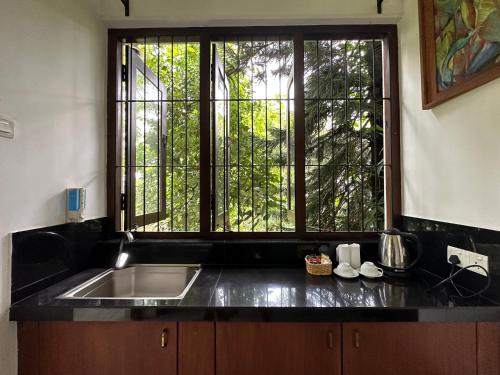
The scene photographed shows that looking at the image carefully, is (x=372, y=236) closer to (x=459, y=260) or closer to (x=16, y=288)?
(x=459, y=260)

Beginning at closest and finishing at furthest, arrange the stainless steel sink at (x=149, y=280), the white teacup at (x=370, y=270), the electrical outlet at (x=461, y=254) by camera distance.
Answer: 1. the electrical outlet at (x=461, y=254)
2. the white teacup at (x=370, y=270)
3. the stainless steel sink at (x=149, y=280)

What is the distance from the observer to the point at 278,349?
96 cm

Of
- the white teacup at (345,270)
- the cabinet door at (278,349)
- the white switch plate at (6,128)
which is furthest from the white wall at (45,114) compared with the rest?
the white teacup at (345,270)

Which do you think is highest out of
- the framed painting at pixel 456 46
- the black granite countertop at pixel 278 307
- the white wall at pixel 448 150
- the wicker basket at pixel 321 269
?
the framed painting at pixel 456 46

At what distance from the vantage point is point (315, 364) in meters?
0.96

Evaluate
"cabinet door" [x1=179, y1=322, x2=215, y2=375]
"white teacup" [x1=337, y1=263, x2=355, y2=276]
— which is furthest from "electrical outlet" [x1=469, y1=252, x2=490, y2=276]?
"cabinet door" [x1=179, y1=322, x2=215, y2=375]

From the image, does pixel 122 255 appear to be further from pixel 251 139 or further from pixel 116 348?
pixel 251 139

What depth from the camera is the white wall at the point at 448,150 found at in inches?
37.7

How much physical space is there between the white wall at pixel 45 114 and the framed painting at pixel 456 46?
1.96 m

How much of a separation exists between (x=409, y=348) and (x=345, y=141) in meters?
1.36

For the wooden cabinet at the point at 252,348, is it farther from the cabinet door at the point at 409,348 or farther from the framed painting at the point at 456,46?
the framed painting at the point at 456,46

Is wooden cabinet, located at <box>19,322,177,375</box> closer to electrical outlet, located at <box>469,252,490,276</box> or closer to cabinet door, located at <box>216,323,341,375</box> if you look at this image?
cabinet door, located at <box>216,323,341,375</box>

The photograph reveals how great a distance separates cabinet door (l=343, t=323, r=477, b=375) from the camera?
0.94m

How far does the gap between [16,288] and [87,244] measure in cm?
44
